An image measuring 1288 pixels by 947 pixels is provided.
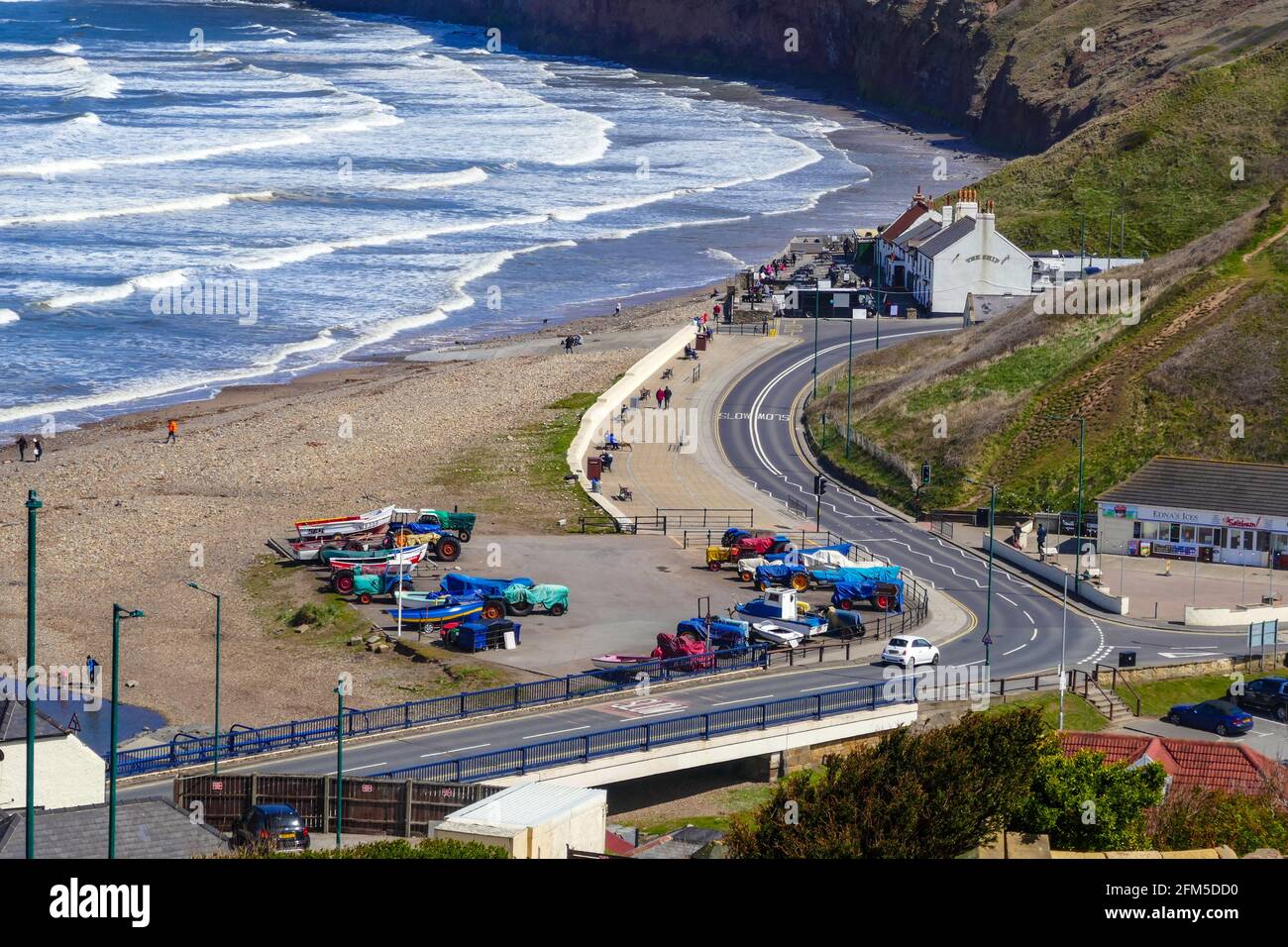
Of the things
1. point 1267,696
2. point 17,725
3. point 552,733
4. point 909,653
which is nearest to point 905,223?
point 909,653

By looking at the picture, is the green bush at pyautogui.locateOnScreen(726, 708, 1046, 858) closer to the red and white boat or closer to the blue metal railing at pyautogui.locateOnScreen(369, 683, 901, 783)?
the blue metal railing at pyautogui.locateOnScreen(369, 683, 901, 783)

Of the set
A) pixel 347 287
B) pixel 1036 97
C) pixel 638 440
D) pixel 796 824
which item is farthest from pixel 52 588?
pixel 1036 97

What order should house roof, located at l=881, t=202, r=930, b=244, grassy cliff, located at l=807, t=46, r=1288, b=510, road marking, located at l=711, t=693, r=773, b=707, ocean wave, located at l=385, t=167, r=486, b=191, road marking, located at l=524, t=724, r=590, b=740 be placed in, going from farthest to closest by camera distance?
1. ocean wave, located at l=385, t=167, r=486, b=191
2. house roof, located at l=881, t=202, r=930, b=244
3. grassy cliff, located at l=807, t=46, r=1288, b=510
4. road marking, located at l=711, t=693, r=773, b=707
5. road marking, located at l=524, t=724, r=590, b=740

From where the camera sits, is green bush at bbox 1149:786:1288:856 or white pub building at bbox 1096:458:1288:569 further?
white pub building at bbox 1096:458:1288:569

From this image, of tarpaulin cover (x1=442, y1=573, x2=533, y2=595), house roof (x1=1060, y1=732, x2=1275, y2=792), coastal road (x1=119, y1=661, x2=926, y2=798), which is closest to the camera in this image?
house roof (x1=1060, y1=732, x2=1275, y2=792)

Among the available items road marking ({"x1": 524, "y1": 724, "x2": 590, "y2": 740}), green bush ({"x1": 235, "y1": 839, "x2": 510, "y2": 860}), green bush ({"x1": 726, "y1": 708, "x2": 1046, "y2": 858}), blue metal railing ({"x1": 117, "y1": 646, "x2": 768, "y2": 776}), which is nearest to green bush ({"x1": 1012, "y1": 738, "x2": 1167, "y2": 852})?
green bush ({"x1": 726, "y1": 708, "x2": 1046, "y2": 858})

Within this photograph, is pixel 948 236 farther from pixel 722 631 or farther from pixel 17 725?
pixel 17 725

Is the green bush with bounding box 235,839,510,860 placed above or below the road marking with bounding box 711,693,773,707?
above
